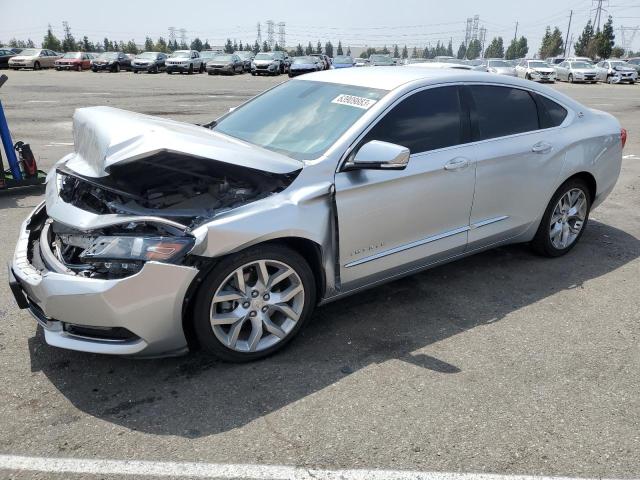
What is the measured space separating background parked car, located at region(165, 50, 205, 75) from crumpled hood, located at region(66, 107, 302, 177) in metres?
37.7

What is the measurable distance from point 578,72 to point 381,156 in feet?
119

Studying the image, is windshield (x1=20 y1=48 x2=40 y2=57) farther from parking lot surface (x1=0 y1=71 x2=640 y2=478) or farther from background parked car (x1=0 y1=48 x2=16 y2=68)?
parking lot surface (x1=0 y1=71 x2=640 y2=478)

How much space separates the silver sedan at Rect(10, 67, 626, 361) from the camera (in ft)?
9.65

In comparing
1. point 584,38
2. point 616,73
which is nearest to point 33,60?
point 616,73

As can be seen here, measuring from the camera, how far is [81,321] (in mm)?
2918

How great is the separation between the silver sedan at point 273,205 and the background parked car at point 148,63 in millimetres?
38387

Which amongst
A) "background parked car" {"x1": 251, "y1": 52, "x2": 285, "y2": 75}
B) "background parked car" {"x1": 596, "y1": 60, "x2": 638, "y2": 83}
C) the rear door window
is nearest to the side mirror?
the rear door window

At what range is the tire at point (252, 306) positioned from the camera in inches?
120

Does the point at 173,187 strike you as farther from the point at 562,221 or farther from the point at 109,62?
the point at 109,62

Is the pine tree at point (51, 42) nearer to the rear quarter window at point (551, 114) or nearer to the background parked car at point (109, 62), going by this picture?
the background parked car at point (109, 62)

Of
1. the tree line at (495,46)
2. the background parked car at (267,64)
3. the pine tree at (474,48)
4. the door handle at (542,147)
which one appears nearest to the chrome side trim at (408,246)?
the door handle at (542,147)

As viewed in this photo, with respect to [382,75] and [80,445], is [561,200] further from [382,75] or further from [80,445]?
[80,445]

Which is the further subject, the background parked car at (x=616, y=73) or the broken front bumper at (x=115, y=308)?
the background parked car at (x=616, y=73)

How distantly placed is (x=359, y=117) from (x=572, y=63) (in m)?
37.0
